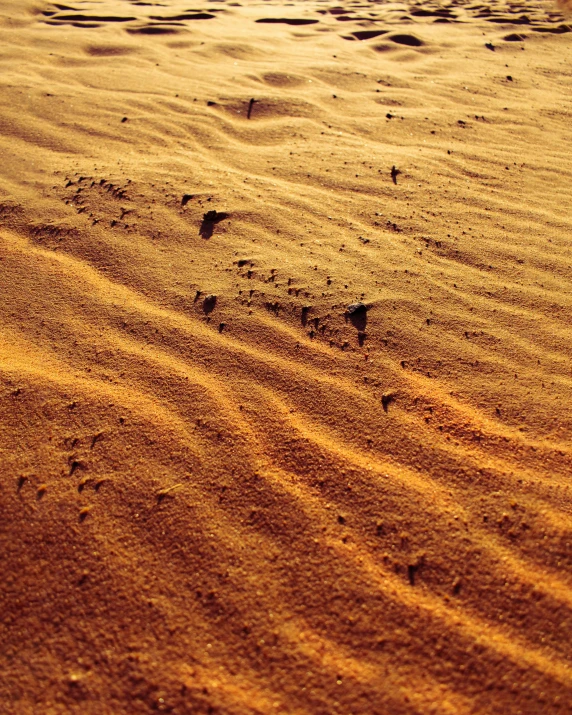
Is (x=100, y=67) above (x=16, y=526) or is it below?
above

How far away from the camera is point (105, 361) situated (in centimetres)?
178

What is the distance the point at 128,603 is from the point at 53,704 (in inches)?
9.2

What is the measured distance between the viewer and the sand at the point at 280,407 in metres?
1.15

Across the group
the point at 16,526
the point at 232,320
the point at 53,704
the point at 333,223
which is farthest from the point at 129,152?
the point at 53,704

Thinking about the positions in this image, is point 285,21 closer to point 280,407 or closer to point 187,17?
point 187,17

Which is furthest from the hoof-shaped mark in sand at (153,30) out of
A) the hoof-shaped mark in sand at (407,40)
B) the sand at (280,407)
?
the hoof-shaped mark in sand at (407,40)

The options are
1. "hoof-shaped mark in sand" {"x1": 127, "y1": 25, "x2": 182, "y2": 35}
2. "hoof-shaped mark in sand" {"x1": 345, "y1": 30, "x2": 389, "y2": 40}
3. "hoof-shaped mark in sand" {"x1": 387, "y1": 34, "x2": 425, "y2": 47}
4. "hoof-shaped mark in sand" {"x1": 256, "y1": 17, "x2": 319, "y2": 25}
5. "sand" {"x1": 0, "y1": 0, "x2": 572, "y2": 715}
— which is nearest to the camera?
"sand" {"x1": 0, "y1": 0, "x2": 572, "y2": 715}

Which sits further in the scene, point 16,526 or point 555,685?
point 16,526

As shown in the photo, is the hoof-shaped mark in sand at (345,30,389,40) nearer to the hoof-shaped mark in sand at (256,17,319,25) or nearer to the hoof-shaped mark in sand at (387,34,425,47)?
the hoof-shaped mark in sand at (387,34,425,47)

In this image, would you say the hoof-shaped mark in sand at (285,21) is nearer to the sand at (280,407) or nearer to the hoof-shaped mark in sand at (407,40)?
the hoof-shaped mark in sand at (407,40)

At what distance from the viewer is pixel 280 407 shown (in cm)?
165

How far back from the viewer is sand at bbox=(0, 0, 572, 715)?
1.15 m

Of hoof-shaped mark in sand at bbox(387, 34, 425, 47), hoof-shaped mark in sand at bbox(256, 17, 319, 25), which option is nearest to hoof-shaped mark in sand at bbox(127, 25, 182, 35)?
hoof-shaped mark in sand at bbox(256, 17, 319, 25)

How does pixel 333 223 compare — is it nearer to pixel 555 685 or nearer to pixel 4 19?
pixel 555 685
